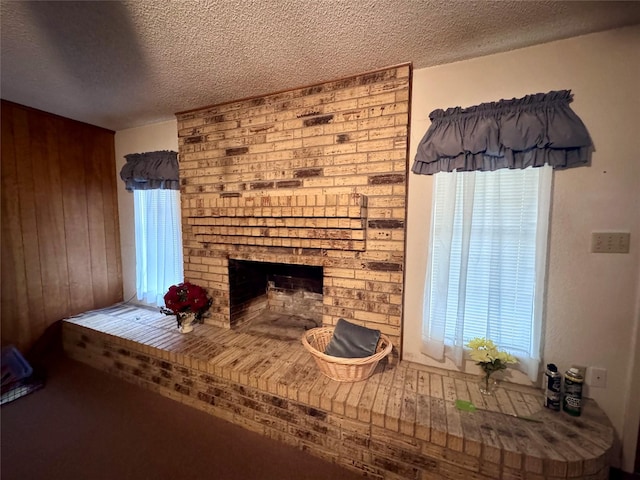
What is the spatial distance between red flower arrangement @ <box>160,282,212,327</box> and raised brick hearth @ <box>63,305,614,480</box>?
21 cm

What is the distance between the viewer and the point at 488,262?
1549 millimetres

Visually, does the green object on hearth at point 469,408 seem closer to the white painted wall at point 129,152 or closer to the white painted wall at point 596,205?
the white painted wall at point 596,205

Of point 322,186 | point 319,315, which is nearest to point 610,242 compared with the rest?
point 322,186

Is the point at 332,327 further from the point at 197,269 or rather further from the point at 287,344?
the point at 197,269

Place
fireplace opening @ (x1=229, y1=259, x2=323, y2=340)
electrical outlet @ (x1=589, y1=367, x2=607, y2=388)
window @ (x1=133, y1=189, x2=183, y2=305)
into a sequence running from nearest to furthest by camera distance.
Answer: electrical outlet @ (x1=589, y1=367, x2=607, y2=388)
fireplace opening @ (x1=229, y1=259, x2=323, y2=340)
window @ (x1=133, y1=189, x2=183, y2=305)

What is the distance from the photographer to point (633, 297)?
1317 millimetres

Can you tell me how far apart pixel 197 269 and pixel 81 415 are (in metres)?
1.28

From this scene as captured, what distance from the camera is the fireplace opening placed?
7.41 ft

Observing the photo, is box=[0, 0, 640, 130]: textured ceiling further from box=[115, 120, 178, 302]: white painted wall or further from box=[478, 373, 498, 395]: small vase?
box=[478, 373, 498, 395]: small vase

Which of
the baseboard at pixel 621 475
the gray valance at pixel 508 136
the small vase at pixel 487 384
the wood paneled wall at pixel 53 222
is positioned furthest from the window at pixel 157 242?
the baseboard at pixel 621 475

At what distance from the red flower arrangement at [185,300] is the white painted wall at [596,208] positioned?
248 cm

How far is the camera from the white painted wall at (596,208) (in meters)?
1.29

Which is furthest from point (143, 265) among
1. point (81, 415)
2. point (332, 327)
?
point (332, 327)

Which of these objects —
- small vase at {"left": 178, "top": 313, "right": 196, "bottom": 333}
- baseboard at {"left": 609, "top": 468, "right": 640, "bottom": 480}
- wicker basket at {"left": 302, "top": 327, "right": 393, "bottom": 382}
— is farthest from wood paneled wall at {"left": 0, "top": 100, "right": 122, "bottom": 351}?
baseboard at {"left": 609, "top": 468, "right": 640, "bottom": 480}
